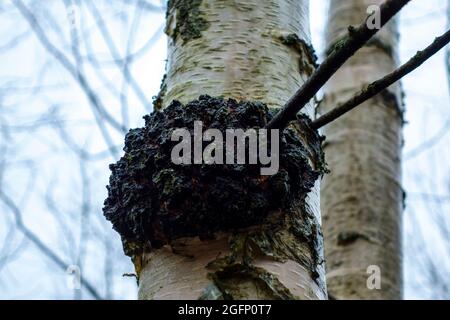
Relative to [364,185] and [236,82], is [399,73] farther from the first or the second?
[364,185]

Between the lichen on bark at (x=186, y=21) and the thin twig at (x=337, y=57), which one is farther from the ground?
the lichen on bark at (x=186, y=21)

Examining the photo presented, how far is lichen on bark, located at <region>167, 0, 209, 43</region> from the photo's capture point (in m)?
1.01

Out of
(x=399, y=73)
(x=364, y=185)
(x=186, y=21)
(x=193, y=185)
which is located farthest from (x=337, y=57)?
(x=364, y=185)

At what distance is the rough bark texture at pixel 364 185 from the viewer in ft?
5.54

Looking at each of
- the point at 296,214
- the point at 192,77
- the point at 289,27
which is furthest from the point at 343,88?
the point at 296,214

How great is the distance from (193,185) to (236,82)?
0.21 meters

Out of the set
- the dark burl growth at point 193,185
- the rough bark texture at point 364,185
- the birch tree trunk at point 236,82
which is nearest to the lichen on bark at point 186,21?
the birch tree trunk at point 236,82

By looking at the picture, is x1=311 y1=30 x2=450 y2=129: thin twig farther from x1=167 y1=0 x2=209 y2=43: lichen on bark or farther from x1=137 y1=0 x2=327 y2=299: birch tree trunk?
x1=167 y1=0 x2=209 y2=43: lichen on bark

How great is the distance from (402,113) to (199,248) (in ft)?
4.48

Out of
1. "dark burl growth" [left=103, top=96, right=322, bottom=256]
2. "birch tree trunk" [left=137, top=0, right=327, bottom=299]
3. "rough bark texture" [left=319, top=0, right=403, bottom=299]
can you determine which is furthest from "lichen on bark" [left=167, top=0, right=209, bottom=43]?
"rough bark texture" [left=319, top=0, right=403, bottom=299]

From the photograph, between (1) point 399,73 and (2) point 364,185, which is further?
(2) point 364,185

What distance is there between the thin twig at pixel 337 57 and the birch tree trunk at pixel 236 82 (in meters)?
0.13

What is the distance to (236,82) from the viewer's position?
3.01 ft

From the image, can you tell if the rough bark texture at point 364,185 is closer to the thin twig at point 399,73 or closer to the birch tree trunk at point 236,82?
the birch tree trunk at point 236,82
